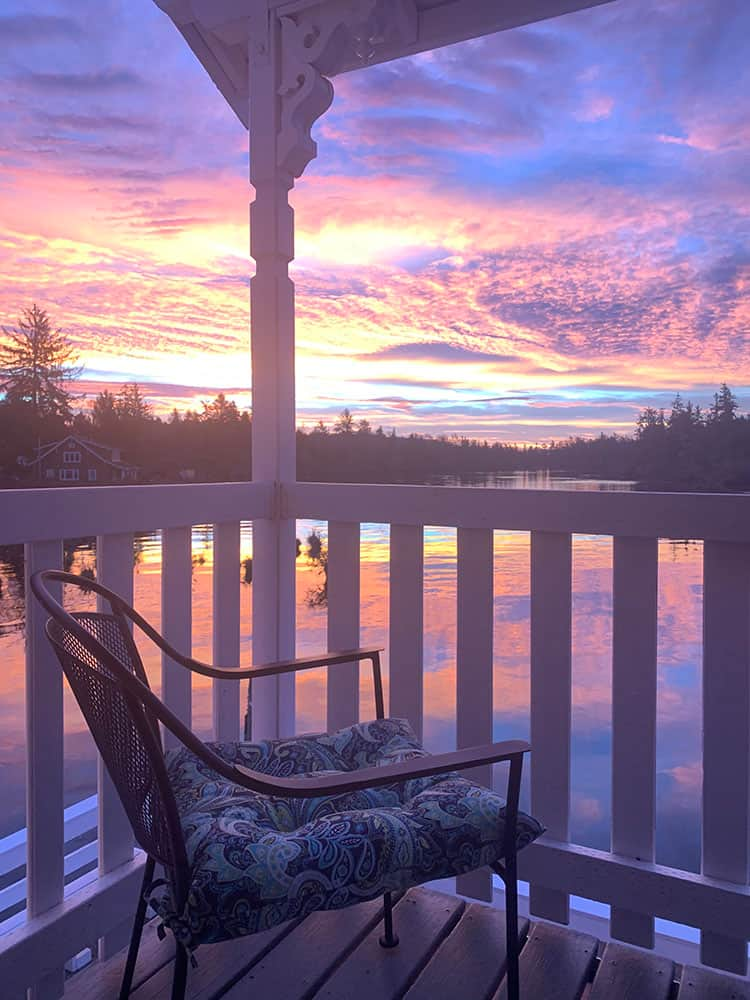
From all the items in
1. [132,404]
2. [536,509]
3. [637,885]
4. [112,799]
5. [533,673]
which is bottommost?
[637,885]

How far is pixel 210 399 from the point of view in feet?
9.83

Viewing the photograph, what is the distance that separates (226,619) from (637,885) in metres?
1.30

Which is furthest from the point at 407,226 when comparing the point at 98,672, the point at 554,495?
the point at 98,672

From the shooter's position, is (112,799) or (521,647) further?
(521,647)

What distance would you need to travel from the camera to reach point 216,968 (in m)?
1.56

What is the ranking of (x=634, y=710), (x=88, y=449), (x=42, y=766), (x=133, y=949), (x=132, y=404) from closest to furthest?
(x=133, y=949), (x=42, y=766), (x=634, y=710), (x=88, y=449), (x=132, y=404)

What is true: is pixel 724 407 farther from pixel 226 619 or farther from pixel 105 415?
pixel 105 415

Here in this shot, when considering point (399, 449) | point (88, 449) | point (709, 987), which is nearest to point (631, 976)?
point (709, 987)

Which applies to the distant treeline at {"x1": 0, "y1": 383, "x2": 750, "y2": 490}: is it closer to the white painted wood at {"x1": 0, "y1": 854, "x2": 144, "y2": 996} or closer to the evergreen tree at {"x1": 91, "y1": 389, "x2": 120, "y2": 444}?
the evergreen tree at {"x1": 91, "y1": 389, "x2": 120, "y2": 444}

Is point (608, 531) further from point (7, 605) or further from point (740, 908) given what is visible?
point (7, 605)

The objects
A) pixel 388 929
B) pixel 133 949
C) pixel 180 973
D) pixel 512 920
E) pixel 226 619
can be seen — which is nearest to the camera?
pixel 180 973

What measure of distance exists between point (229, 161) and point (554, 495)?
11.2 feet

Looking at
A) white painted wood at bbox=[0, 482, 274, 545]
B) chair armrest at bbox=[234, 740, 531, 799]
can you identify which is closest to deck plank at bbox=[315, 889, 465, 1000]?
chair armrest at bbox=[234, 740, 531, 799]

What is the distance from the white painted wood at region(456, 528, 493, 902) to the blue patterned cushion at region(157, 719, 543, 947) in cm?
54
